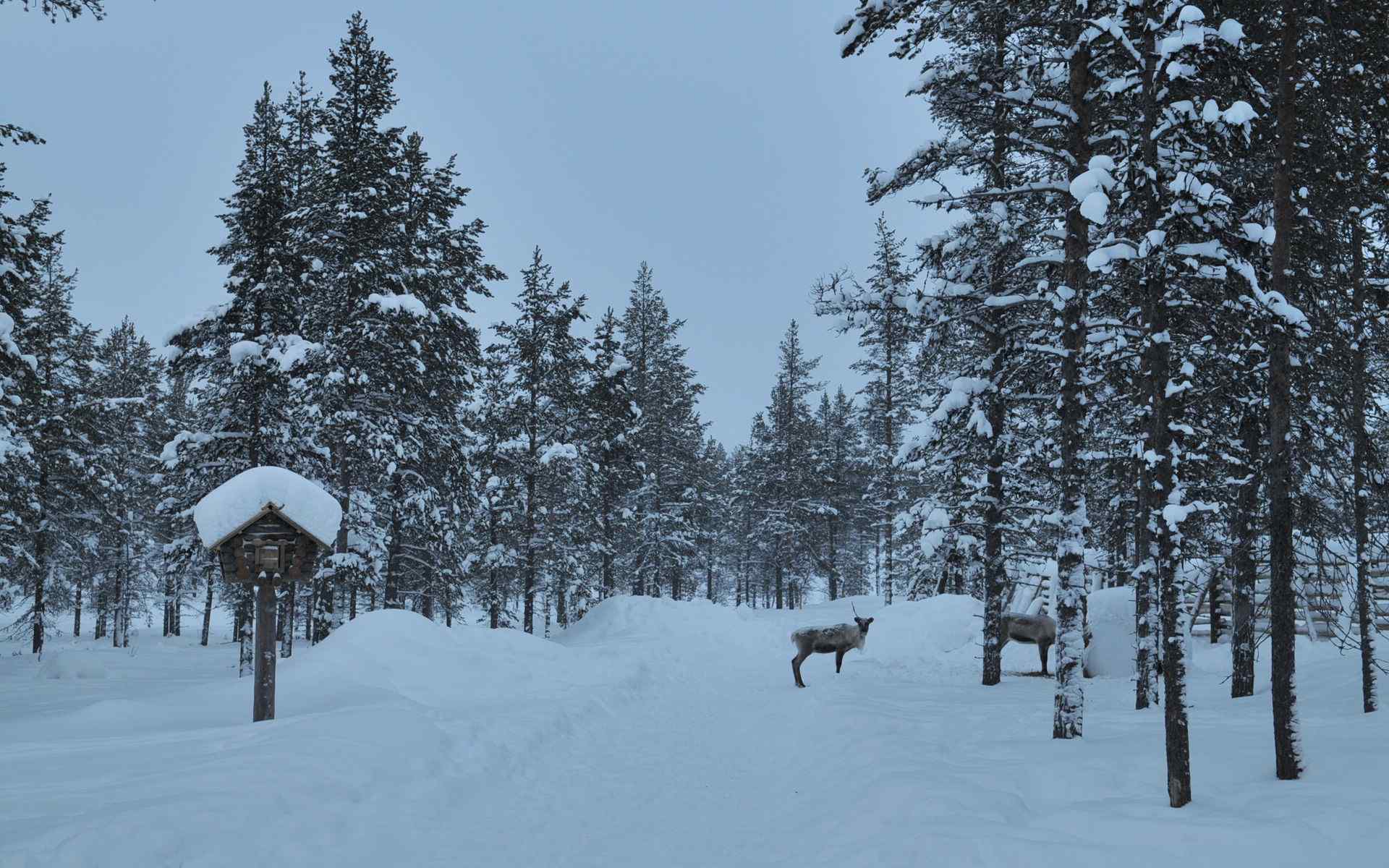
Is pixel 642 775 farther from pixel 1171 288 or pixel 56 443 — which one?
pixel 56 443

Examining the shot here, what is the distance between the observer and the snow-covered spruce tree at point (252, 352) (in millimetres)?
16672

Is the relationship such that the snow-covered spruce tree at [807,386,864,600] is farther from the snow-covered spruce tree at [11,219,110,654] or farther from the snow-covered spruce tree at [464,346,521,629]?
the snow-covered spruce tree at [11,219,110,654]

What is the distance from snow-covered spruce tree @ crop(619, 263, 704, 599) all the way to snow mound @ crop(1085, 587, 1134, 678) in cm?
2108

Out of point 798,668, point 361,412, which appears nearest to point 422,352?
point 361,412

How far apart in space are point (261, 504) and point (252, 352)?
7.13m

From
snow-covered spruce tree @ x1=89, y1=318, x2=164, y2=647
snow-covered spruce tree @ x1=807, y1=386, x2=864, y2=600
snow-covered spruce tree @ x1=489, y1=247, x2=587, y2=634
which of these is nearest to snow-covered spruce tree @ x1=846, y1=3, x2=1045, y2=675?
snow-covered spruce tree @ x1=489, y1=247, x2=587, y2=634

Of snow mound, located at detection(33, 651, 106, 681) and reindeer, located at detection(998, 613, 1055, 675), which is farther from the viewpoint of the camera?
snow mound, located at detection(33, 651, 106, 681)

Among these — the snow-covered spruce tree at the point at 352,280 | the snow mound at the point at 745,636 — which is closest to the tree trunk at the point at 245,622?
the snow-covered spruce tree at the point at 352,280

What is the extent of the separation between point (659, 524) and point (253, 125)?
26400 millimetres

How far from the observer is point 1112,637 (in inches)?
667

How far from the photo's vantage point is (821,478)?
147ft

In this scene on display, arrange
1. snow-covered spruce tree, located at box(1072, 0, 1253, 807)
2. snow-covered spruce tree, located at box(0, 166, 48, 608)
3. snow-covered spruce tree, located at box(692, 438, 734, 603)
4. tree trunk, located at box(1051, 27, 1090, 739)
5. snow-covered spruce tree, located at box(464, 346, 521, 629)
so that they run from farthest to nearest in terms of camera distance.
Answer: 1. snow-covered spruce tree, located at box(692, 438, 734, 603)
2. snow-covered spruce tree, located at box(464, 346, 521, 629)
3. snow-covered spruce tree, located at box(0, 166, 48, 608)
4. tree trunk, located at box(1051, 27, 1090, 739)
5. snow-covered spruce tree, located at box(1072, 0, 1253, 807)

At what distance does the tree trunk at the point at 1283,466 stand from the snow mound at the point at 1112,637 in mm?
10684

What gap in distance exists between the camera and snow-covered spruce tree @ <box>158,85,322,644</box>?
1667cm
